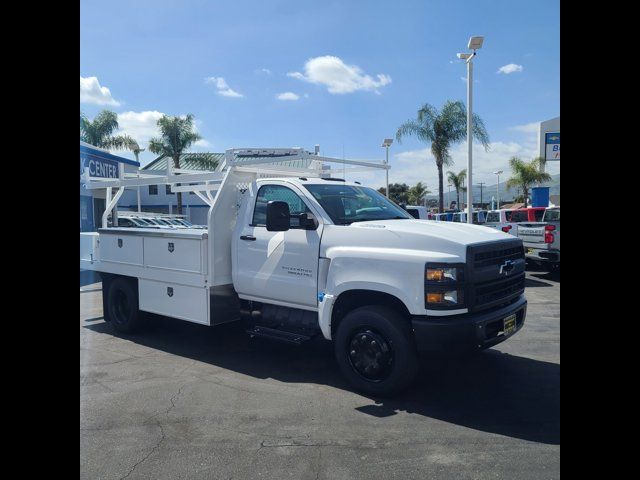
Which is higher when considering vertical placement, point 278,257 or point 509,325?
point 278,257

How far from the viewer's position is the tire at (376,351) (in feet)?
15.0

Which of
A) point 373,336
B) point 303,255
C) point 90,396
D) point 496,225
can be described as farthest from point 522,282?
point 496,225

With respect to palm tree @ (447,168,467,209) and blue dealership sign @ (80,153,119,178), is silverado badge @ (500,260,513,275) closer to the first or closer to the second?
blue dealership sign @ (80,153,119,178)

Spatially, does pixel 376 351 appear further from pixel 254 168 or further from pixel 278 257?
pixel 254 168

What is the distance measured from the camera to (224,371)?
5.66 m

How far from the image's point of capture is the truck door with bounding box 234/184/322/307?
534 centimetres

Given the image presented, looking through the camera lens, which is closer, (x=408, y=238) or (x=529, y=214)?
(x=408, y=238)

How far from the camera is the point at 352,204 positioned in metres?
5.80

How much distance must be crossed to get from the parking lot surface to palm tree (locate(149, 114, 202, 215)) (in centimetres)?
2763

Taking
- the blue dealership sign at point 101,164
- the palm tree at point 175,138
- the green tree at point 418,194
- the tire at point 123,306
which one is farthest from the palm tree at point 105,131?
the green tree at point 418,194

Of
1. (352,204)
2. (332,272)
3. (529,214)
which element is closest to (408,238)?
(332,272)

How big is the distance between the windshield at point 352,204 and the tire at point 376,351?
1148 mm

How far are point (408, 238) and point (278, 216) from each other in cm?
142
